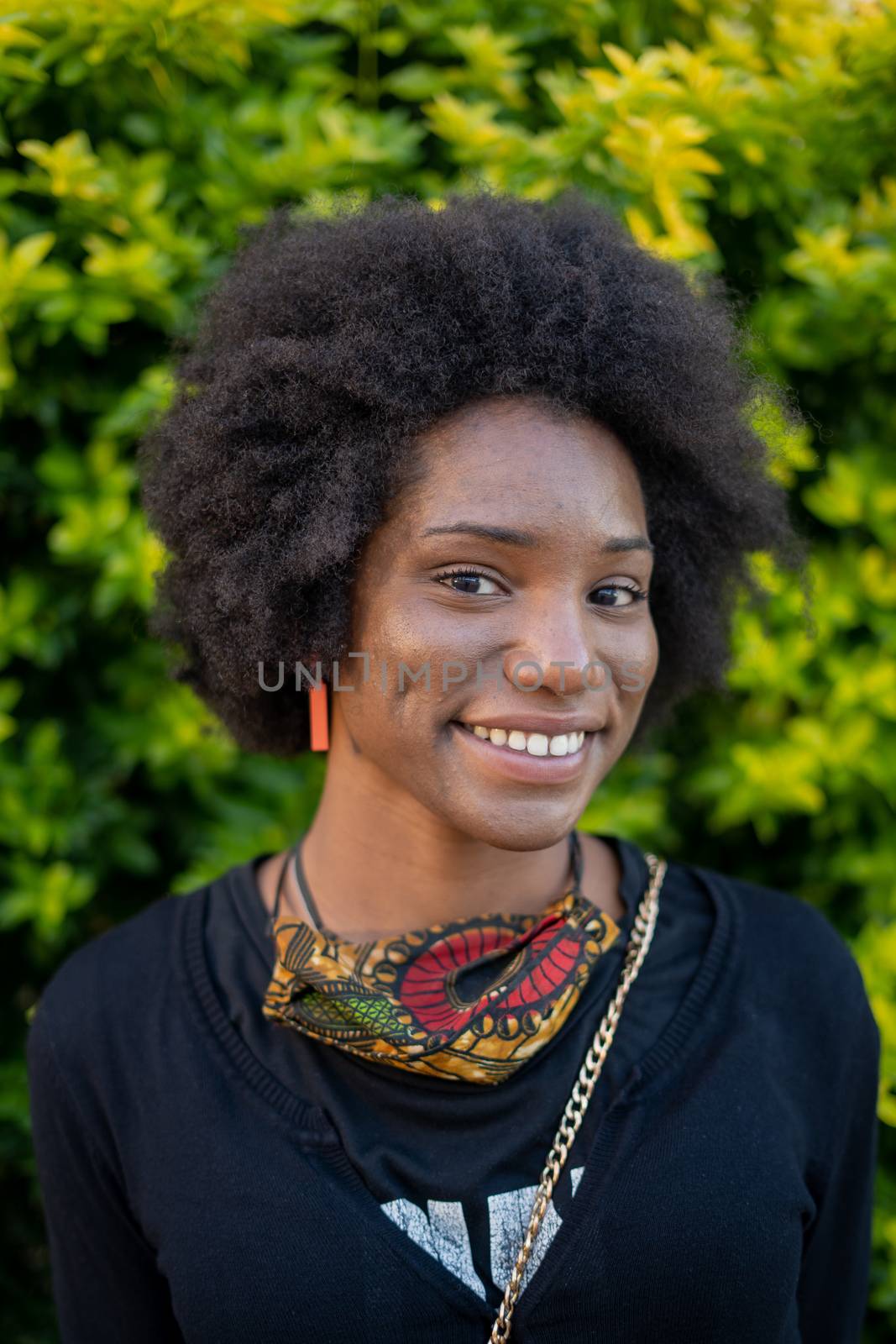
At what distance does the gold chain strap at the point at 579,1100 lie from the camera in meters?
1.42

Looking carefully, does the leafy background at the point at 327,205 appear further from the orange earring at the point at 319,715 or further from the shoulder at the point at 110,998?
the orange earring at the point at 319,715

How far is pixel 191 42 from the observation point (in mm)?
2033

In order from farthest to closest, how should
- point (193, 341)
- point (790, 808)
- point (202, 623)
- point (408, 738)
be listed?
1. point (790, 808)
2. point (193, 341)
3. point (202, 623)
4. point (408, 738)

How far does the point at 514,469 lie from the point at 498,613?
0.62ft

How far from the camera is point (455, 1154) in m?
1.49

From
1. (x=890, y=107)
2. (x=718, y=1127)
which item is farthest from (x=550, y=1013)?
(x=890, y=107)

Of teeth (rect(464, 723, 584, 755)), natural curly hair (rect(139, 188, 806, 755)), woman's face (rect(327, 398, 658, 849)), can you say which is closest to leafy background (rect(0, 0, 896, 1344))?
natural curly hair (rect(139, 188, 806, 755))

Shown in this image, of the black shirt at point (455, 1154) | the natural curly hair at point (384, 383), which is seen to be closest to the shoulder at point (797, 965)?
the black shirt at point (455, 1154)

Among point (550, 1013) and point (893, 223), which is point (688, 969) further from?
point (893, 223)

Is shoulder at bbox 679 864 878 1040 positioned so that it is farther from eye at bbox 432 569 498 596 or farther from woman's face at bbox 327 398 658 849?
eye at bbox 432 569 498 596

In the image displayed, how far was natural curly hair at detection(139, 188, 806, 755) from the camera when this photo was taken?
1442mm

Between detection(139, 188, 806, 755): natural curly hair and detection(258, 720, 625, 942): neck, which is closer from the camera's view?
detection(139, 188, 806, 755): natural curly hair

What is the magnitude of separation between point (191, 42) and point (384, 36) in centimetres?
44

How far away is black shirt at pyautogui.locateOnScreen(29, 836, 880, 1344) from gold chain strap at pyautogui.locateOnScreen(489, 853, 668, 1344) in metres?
0.01
